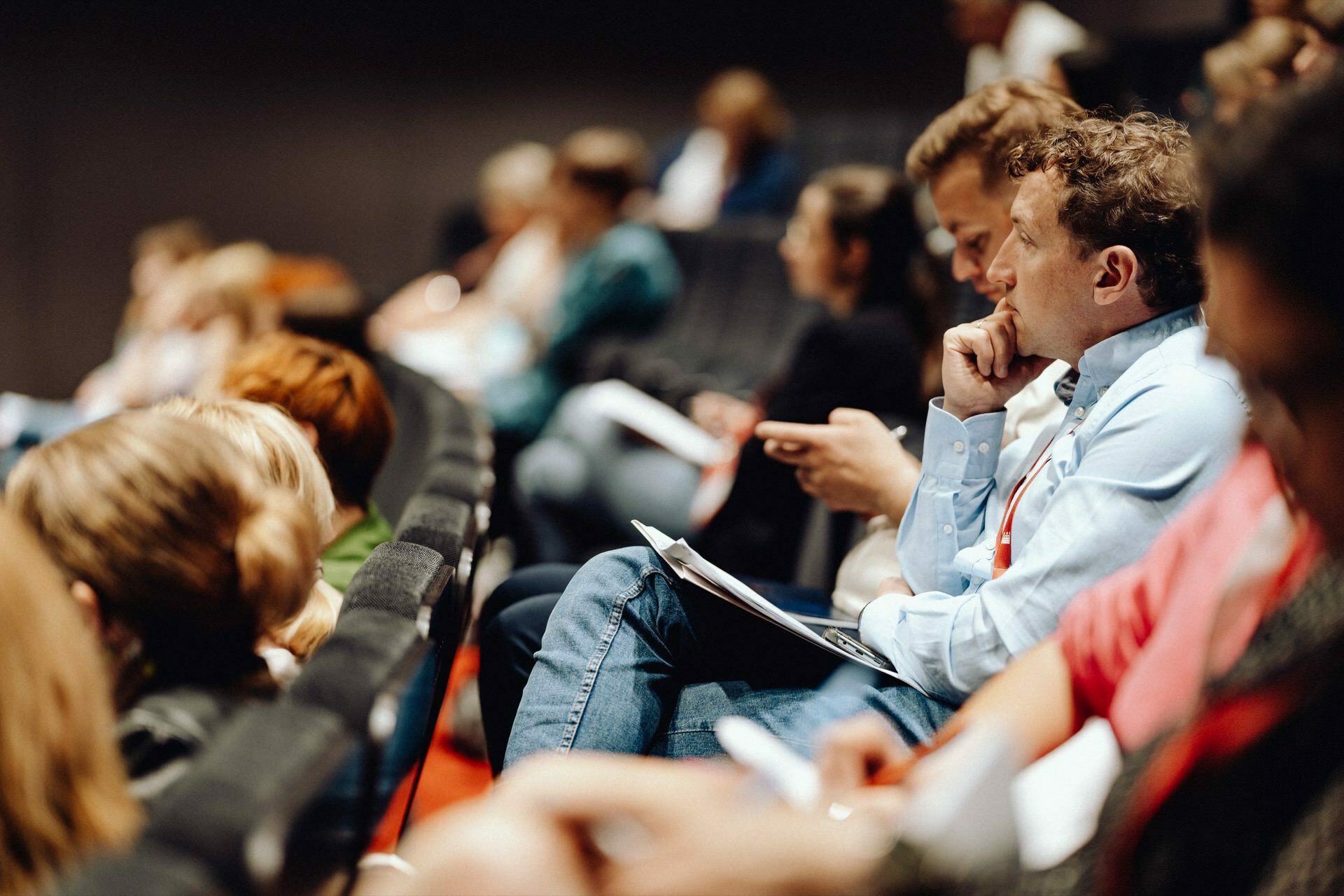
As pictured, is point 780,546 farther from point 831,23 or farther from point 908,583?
point 831,23

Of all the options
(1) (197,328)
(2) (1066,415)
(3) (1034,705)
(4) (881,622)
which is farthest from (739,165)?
(3) (1034,705)

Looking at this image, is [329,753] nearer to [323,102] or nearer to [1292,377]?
[1292,377]

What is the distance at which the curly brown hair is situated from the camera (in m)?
1.21

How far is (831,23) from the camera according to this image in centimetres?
611

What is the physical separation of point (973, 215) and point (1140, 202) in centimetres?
42

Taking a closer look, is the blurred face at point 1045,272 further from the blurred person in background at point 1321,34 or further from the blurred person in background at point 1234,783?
the blurred person in background at point 1321,34

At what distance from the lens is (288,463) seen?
1332mm

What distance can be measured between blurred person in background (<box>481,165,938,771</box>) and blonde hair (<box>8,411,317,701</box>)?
520 millimetres

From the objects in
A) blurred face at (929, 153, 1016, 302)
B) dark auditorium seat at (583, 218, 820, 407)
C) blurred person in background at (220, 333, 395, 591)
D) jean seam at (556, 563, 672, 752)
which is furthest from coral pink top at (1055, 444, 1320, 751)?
dark auditorium seat at (583, 218, 820, 407)

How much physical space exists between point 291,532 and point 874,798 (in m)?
0.54

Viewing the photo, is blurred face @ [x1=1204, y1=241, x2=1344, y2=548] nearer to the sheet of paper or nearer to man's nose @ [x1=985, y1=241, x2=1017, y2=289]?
man's nose @ [x1=985, y1=241, x2=1017, y2=289]

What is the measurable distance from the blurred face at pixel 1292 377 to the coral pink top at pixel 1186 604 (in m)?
0.09

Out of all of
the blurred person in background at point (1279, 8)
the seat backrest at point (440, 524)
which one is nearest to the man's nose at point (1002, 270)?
the seat backrest at point (440, 524)

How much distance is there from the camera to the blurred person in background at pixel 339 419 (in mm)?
1611
